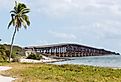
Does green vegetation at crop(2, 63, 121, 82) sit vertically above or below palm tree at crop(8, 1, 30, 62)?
below

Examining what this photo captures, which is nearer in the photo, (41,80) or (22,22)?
(41,80)

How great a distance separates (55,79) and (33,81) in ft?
7.72

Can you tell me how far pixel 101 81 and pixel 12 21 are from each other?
44960 mm

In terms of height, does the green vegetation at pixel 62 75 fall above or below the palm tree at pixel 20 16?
below

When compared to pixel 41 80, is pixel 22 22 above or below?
above

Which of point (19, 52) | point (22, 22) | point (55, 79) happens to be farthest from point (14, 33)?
point (19, 52)

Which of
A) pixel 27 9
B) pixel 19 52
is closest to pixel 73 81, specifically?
pixel 27 9

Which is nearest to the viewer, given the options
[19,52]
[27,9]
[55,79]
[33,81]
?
[33,81]

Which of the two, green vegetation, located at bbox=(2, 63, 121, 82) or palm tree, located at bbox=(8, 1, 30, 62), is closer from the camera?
green vegetation, located at bbox=(2, 63, 121, 82)

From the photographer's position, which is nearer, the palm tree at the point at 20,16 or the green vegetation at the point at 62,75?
the green vegetation at the point at 62,75

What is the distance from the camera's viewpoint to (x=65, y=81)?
27938 mm

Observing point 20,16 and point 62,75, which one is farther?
point 20,16

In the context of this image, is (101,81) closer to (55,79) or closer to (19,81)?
(55,79)

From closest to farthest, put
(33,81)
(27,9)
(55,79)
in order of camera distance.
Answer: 1. (33,81)
2. (55,79)
3. (27,9)
